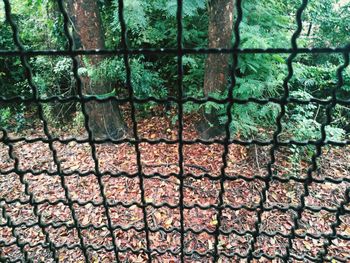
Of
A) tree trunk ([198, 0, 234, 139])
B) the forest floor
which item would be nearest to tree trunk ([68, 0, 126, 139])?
the forest floor

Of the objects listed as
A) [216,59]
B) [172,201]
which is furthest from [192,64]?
[172,201]

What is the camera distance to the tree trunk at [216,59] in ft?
10.1

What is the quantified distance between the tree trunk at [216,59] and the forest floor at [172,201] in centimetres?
28

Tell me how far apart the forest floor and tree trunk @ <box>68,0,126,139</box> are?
27 cm

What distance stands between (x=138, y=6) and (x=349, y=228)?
2.80 meters

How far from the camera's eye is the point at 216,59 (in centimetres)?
333

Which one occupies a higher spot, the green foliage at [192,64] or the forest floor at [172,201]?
the green foliage at [192,64]

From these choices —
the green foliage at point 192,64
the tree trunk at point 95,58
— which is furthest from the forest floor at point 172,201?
the green foliage at point 192,64

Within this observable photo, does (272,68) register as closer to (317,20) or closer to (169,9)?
(169,9)

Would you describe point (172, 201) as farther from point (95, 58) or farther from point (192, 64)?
point (95, 58)

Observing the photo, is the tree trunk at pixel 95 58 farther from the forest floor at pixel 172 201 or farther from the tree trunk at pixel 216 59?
the tree trunk at pixel 216 59

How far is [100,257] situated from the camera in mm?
2455

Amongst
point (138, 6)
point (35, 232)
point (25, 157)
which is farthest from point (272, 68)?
point (25, 157)

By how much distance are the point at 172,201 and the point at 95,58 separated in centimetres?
173
